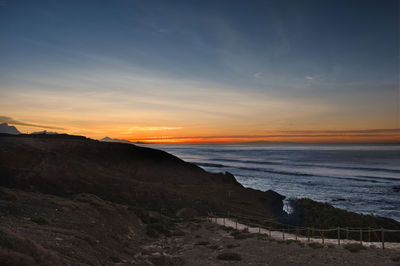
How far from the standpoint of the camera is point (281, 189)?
55844mm

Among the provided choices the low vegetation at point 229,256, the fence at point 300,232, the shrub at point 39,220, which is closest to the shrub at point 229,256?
the low vegetation at point 229,256

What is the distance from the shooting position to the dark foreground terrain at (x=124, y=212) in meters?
13.3

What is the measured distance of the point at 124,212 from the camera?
25625 mm

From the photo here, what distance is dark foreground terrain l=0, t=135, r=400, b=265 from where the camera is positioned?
13.3 meters

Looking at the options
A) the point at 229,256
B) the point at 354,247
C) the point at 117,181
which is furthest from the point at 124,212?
the point at 354,247

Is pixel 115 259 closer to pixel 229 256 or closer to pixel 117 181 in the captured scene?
pixel 229 256

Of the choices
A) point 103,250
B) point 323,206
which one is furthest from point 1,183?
point 323,206

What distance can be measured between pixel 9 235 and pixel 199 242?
13.9m

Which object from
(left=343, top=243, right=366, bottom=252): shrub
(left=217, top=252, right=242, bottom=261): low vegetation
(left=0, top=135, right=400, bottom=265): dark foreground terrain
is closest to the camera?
(left=0, top=135, right=400, bottom=265): dark foreground terrain

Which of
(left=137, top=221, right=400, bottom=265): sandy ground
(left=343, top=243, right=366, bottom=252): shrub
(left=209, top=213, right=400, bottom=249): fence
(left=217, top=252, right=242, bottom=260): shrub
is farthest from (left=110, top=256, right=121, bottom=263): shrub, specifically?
(left=343, top=243, right=366, bottom=252): shrub

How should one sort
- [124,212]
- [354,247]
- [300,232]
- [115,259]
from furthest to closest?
[300,232], [124,212], [354,247], [115,259]

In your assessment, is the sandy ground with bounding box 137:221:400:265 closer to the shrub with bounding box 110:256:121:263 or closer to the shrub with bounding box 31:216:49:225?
the shrub with bounding box 110:256:121:263

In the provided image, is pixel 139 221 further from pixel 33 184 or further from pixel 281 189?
pixel 281 189

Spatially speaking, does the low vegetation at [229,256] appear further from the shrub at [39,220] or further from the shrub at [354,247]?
the shrub at [39,220]
